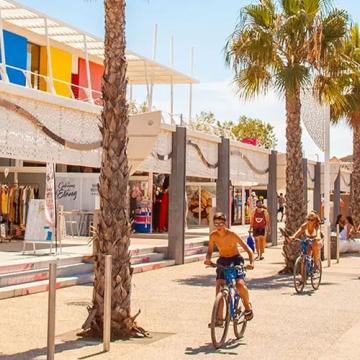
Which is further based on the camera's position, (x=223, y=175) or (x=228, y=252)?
(x=223, y=175)

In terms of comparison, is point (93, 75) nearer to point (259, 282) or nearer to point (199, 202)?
point (199, 202)

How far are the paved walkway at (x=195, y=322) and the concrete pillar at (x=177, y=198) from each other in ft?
12.3

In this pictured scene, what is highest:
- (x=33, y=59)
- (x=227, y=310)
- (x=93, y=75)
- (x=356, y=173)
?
(x=93, y=75)

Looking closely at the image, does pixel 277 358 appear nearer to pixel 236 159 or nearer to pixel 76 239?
pixel 76 239

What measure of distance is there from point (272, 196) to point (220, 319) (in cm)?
2251

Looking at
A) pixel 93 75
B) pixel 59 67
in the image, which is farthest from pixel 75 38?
pixel 93 75

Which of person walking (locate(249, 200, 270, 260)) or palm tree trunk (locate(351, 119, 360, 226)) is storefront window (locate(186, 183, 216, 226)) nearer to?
palm tree trunk (locate(351, 119, 360, 226))

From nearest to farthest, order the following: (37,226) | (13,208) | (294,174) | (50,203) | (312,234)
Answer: (312,234)
(50,203)
(37,226)
(294,174)
(13,208)

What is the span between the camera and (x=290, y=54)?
19.6m

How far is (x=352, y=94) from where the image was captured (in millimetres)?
29250

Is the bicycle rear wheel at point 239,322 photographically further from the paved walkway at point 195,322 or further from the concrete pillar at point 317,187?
the concrete pillar at point 317,187

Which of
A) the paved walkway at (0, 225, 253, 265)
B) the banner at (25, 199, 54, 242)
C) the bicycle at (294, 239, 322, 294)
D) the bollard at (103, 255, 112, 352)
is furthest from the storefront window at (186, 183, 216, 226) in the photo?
the bollard at (103, 255, 112, 352)

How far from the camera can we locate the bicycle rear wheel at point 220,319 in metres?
9.14

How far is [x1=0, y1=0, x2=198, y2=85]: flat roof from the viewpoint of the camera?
22359 mm
